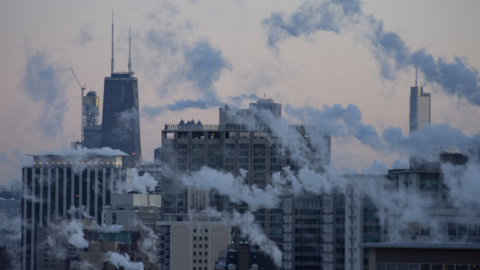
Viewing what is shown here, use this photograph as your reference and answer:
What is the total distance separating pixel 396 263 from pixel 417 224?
6608 centimetres

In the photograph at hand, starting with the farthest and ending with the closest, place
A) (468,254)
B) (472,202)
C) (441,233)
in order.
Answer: (472,202), (441,233), (468,254)

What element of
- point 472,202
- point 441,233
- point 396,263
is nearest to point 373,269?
point 396,263

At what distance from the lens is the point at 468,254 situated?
121 m

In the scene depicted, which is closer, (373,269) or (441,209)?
(373,269)

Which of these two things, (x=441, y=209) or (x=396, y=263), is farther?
(x=441, y=209)

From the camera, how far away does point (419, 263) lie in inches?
4806

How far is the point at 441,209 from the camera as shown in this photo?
7333 inches

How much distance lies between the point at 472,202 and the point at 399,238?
11357mm

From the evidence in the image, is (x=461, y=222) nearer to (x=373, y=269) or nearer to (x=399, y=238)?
(x=399, y=238)

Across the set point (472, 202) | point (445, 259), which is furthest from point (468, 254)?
point (472, 202)

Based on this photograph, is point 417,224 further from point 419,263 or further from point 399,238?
point 419,263

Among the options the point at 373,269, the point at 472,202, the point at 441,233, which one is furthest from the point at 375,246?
the point at 472,202

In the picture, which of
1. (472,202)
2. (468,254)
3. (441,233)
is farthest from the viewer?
(472,202)

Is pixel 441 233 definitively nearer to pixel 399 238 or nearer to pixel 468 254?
pixel 399 238
